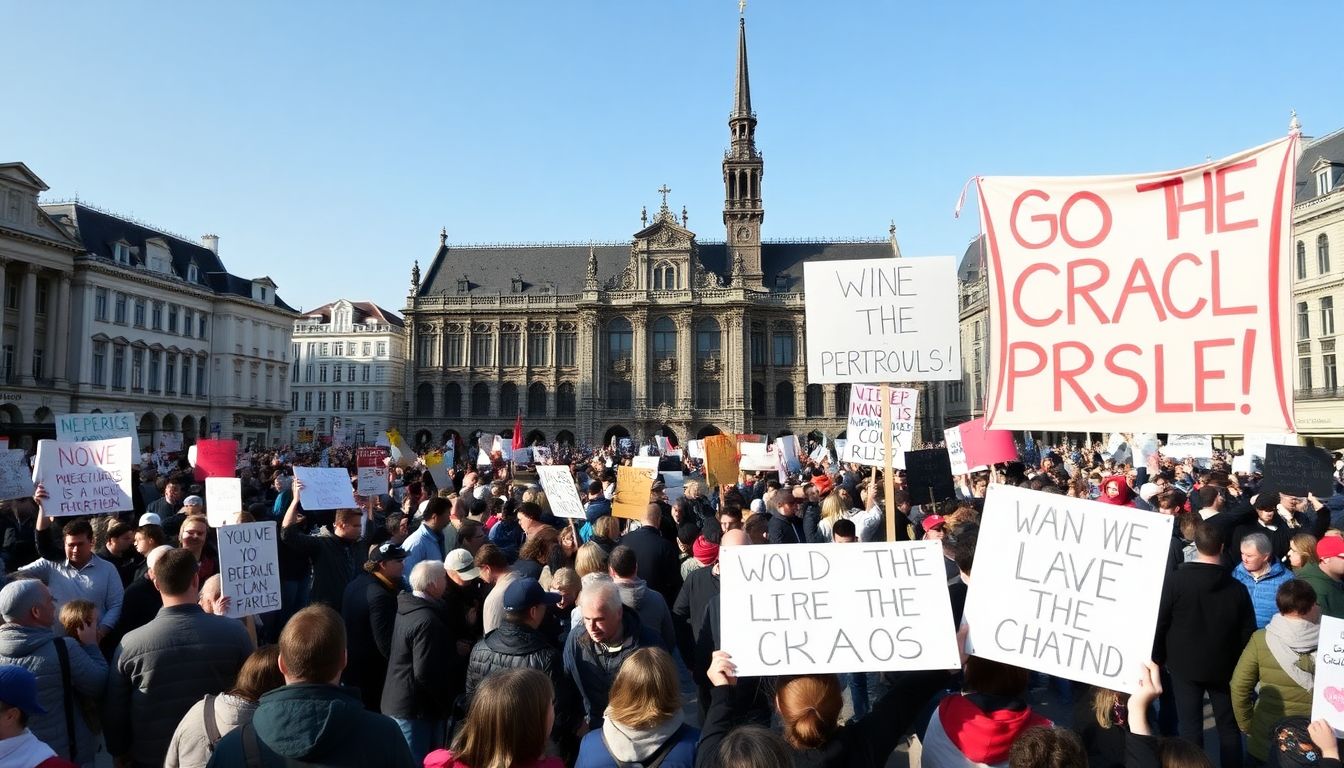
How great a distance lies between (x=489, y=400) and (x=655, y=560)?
60.9 m

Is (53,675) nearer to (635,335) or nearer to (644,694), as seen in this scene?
(644,694)

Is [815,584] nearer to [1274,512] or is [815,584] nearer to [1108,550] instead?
[1108,550]

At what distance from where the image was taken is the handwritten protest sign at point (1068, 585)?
362 cm

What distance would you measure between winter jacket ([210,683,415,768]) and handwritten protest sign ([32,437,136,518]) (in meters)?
6.80

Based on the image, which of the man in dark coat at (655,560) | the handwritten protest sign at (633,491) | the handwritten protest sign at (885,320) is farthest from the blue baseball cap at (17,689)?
the handwritten protest sign at (633,491)

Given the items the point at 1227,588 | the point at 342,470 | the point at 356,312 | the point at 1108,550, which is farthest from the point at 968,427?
the point at 356,312

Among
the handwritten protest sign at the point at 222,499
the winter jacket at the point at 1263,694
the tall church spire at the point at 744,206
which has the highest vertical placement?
the tall church spire at the point at 744,206

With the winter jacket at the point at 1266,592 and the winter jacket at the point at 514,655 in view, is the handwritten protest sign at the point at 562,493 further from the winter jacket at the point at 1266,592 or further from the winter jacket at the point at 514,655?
the winter jacket at the point at 1266,592

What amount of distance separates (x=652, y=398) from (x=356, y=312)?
101ft

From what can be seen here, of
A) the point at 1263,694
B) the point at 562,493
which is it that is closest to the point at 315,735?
the point at 1263,694

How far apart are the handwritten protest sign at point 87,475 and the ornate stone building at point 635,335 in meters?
53.9

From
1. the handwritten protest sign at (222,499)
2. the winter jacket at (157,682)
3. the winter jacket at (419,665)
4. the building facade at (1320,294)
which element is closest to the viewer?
the winter jacket at (157,682)

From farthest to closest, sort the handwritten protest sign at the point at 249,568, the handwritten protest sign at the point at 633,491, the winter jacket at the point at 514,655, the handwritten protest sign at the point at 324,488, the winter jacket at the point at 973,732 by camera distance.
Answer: the handwritten protest sign at the point at 633,491 < the handwritten protest sign at the point at 324,488 < the handwritten protest sign at the point at 249,568 < the winter jacket at the point at 514,655 < the winter jacket at the point at 973,732

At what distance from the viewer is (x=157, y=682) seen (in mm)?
4535
